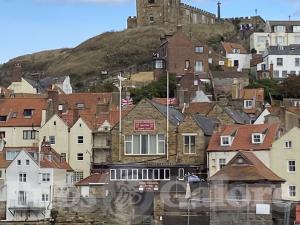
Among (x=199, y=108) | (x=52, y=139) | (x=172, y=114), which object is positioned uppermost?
(x=199, y=108)

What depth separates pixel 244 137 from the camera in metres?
58.8

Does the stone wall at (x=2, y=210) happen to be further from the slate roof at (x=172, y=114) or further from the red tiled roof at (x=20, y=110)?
the slate roof at (x=172, y=114)

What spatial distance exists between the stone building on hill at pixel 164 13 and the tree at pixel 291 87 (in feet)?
137

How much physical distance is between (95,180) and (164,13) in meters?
73.9

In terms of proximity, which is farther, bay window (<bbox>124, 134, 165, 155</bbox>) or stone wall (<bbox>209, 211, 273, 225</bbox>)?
bay window (<bbox>124, 134, 165, 155</bbox>)

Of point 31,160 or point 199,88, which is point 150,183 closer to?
point 31,160

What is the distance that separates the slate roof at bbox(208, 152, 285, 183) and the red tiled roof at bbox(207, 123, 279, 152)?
3.72 m

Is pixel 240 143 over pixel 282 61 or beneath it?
beneath

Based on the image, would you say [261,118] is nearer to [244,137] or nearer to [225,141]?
[244,137]

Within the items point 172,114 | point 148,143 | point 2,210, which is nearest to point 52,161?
point 2,210

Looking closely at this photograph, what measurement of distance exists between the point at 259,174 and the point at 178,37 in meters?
51.3

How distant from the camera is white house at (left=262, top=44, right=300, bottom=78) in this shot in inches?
4028

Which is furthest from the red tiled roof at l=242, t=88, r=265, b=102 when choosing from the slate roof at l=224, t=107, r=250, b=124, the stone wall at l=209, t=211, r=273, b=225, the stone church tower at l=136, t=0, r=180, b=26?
the stone church tower at l=136, t=0, r=180, b=26

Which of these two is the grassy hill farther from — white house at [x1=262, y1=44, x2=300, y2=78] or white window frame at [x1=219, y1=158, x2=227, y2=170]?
white window frame at [x1=219, y1=158, x2=227, y2=170]
